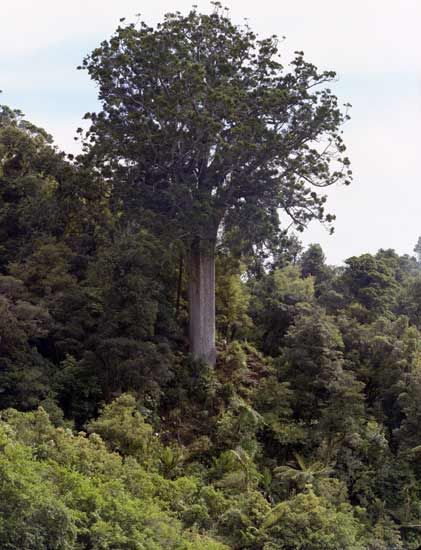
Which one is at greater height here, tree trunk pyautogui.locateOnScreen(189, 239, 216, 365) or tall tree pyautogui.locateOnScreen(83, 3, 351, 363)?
tall tree pyautogui.locateOnScreen(83, 3, 351, 363)

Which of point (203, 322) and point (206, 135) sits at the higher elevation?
point (206, 135)

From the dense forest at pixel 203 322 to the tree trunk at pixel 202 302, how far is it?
8cm

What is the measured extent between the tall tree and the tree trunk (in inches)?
1.0

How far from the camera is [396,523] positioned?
1462 centimetres

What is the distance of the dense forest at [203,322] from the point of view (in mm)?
13414

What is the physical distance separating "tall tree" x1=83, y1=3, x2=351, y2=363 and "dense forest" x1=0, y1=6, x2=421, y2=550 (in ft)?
0.18

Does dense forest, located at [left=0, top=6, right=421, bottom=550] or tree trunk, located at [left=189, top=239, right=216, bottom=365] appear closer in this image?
dense forest, located at [left=0, top=6, right=421, bottom=550]

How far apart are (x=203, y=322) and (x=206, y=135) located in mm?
4793

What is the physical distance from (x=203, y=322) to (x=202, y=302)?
1.72 feet

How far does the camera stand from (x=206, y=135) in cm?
1756

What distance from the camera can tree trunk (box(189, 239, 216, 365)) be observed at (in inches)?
731

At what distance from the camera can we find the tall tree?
57.4ft

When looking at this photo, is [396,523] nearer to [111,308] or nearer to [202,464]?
[202,464]

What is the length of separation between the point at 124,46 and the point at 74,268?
19.2 feet
